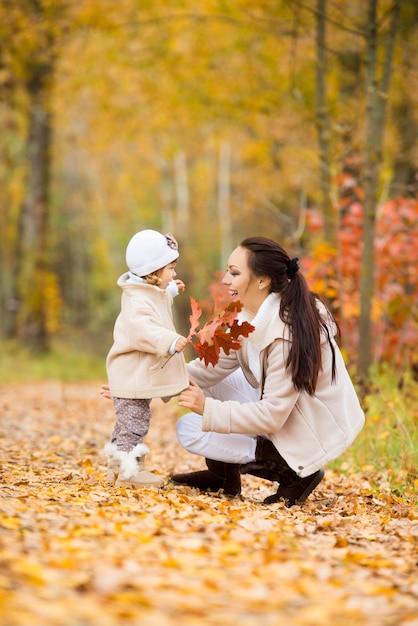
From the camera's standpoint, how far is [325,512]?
4.05 metres

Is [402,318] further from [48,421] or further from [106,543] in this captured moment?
[106,543]

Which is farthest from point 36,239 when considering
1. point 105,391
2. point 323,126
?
point 105,391

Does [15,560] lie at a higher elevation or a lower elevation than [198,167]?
lower

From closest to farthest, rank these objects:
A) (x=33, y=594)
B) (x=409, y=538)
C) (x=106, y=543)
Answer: (x=33, y=594), (x=106, y=543), (x=409, y=538)

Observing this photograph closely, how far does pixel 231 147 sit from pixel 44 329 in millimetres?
11678

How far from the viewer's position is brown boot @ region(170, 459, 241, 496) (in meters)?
4.27

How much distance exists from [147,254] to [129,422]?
2.90 feet

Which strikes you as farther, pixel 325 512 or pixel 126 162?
pixel 126 162

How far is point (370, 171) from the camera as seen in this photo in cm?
693

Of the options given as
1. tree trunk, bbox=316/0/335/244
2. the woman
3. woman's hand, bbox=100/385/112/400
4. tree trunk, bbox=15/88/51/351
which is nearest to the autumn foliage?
tree trunk, bbox=316/0/335/244

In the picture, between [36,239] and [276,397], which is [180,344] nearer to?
[276,397]

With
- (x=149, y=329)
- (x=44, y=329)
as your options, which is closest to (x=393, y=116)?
(x=44, y=329)

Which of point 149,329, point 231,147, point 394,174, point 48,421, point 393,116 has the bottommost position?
point 48,421

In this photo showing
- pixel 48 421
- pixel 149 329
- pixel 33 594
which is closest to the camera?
pixel 33 594
